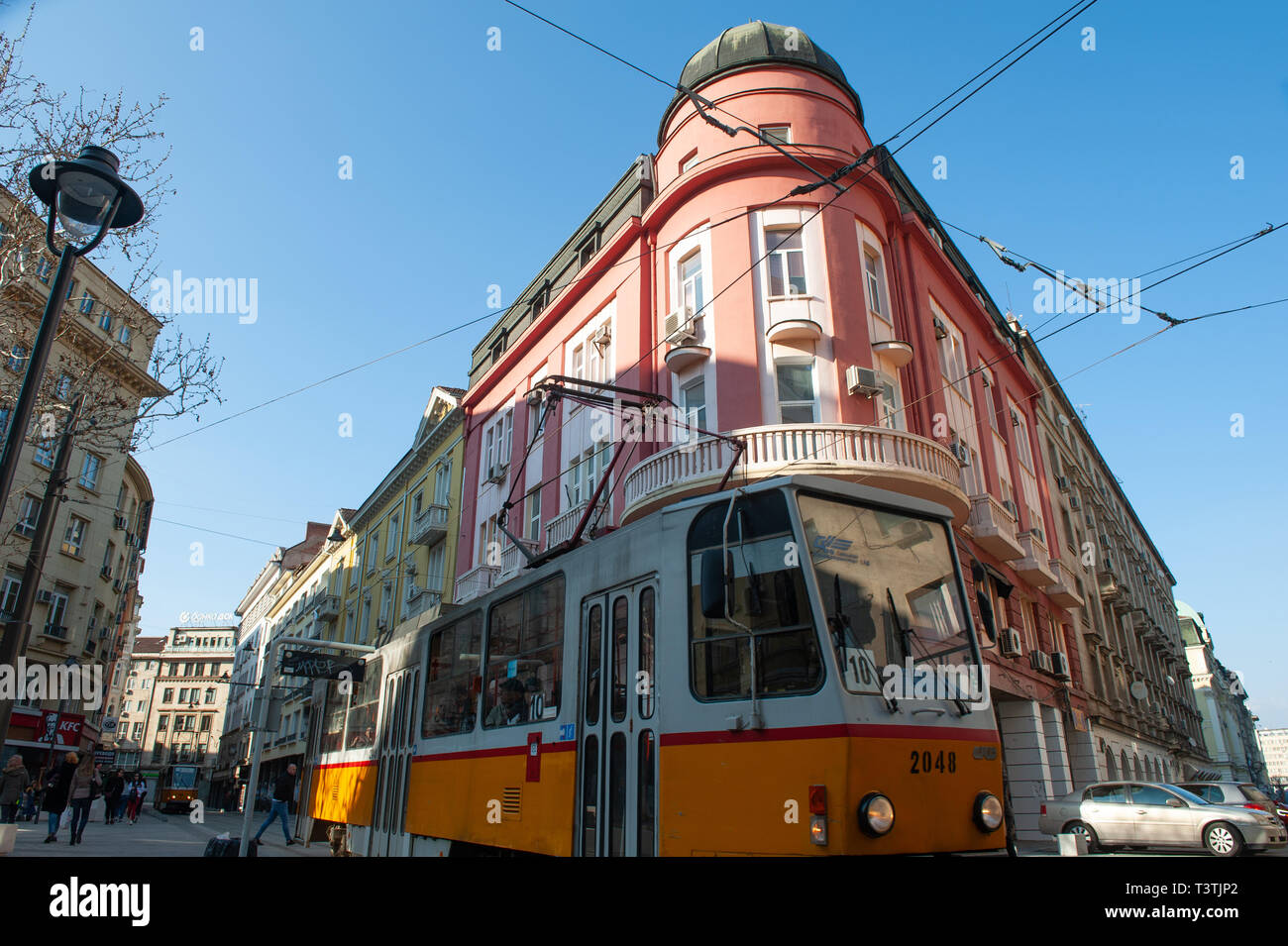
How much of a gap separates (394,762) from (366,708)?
1993 mm

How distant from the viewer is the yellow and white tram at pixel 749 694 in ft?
16.9

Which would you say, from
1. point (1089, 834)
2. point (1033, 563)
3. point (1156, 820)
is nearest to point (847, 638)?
point (1156, 820)

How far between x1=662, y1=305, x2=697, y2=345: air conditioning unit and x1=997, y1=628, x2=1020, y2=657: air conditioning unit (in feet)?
31.7

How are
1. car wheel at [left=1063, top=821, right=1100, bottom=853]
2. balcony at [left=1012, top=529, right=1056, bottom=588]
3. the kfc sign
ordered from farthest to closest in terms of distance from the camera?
the kfc sign
balcony at [left=1012, top=529, right=1056, bottom=588]
car wheel at [left=1063, top=821, right=1100, bottom=853]

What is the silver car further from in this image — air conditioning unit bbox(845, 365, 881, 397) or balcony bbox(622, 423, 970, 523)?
air conditioning unit bbox(845, 365, 881, 397)

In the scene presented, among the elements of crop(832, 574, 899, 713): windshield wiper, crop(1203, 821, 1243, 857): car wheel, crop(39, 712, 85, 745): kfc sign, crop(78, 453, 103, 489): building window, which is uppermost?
crop(78, 453, 103, 489): building window

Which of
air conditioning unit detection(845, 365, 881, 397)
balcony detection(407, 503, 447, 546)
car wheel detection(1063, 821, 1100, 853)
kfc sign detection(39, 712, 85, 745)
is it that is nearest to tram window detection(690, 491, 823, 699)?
air conditioning unit detection(845, 365, 881, 397)

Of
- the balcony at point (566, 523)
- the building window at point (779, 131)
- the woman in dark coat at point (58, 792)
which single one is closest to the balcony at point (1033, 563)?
the balcony at point (566, 523)

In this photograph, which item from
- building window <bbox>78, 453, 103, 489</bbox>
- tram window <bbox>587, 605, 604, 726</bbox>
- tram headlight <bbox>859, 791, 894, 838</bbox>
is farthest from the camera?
building window <bbox>78, 453, 103, 489</bbox>

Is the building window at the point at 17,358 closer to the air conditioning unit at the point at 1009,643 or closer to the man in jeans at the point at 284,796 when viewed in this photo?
the man in jeans at the point at 284,796

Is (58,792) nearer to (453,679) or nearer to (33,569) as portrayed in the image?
(33,569)

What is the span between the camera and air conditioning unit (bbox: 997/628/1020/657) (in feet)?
59.2
